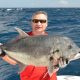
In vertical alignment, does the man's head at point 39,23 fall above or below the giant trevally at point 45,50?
above

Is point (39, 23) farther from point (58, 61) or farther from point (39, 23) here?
point (58, 61)

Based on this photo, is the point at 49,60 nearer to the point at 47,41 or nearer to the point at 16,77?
the point at 47,41

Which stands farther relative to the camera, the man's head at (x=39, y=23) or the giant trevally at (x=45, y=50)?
the man's head at (x=39, y=23)

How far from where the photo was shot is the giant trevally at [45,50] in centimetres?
409

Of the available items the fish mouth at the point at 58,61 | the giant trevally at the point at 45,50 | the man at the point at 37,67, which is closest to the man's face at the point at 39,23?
the man at the point at 37,67

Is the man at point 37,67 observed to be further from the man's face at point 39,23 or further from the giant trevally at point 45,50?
the giant trevally at point 45,50

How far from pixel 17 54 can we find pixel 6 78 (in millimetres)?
5060

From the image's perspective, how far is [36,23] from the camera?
480 centimetres

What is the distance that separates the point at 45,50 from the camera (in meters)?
4.12

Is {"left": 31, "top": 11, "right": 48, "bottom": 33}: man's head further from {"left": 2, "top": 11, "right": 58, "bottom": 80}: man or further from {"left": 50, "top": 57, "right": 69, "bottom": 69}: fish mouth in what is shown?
{"left": 50, "top": 57, "right": 69, "bottom": 69}: fish mouth

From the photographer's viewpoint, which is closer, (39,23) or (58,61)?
(58,61)

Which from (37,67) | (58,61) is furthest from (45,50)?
(37,67)

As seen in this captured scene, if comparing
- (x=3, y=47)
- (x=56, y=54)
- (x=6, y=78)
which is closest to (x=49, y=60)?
(x=56, y=54)

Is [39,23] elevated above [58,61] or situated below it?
above
